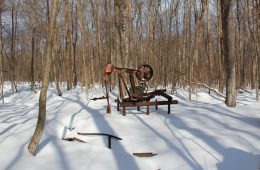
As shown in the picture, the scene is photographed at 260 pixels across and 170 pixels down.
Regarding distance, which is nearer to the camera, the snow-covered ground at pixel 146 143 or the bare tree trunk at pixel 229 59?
the snow-covered ground at pixel 146 143

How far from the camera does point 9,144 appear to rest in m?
6.07

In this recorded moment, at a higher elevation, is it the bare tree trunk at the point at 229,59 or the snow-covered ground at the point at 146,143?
the bare tree trunk at the point at 229,59

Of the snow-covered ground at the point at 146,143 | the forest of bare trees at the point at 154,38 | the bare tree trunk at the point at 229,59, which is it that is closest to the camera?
the snow-covered ground at the point at 146,143

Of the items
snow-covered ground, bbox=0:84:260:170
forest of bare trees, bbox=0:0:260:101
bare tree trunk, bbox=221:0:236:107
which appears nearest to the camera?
snow-covered ground, bbox=0:84:260:170

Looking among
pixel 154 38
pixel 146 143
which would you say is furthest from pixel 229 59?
pixel 154 38

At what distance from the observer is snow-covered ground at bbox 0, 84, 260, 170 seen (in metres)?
5.44

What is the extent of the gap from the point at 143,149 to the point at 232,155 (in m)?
1.64

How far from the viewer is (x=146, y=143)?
22.0ft

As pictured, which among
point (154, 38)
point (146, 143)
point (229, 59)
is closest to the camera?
point (146, 143)

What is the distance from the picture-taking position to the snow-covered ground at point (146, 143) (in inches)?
214

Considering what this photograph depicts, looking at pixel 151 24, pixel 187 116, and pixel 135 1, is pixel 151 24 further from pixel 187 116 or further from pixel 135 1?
pixel 187 116

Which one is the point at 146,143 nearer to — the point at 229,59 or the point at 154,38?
the point at 229,59

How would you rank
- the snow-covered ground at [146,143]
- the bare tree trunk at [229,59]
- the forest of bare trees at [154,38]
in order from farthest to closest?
the forest of bare trees at [154,38], the bare tree trunk at [229,59], the snow-covered ground at [146,143]

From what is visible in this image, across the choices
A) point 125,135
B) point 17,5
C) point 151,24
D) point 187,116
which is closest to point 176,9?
point 151,24
